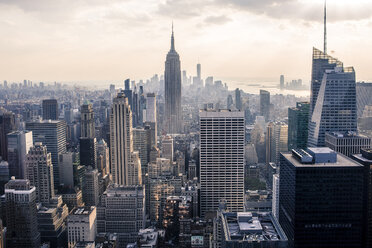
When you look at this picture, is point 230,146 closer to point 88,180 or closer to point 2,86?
point 88,180

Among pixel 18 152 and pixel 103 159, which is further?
pixel 103 159

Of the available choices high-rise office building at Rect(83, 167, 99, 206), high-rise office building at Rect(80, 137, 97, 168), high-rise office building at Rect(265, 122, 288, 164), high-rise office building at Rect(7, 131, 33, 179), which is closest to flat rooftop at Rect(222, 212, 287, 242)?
high-rise office building at Rect(83, 167, 99, 206)

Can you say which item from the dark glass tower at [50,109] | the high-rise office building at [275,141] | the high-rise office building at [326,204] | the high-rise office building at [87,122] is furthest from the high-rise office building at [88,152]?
the high-rise office building at [326,204]

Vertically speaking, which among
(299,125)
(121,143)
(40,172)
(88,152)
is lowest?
(40,172)

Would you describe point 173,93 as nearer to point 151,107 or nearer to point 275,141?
point 151,107

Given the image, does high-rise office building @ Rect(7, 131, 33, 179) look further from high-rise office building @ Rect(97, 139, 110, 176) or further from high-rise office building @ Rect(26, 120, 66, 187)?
high-rise office building @ Rect(97, 139, 110, 176)

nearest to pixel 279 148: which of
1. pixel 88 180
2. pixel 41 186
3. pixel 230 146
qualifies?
pixel 230 146

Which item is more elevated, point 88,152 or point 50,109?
point 50,109

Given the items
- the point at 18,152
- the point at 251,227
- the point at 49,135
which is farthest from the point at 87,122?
the point at 251,227
